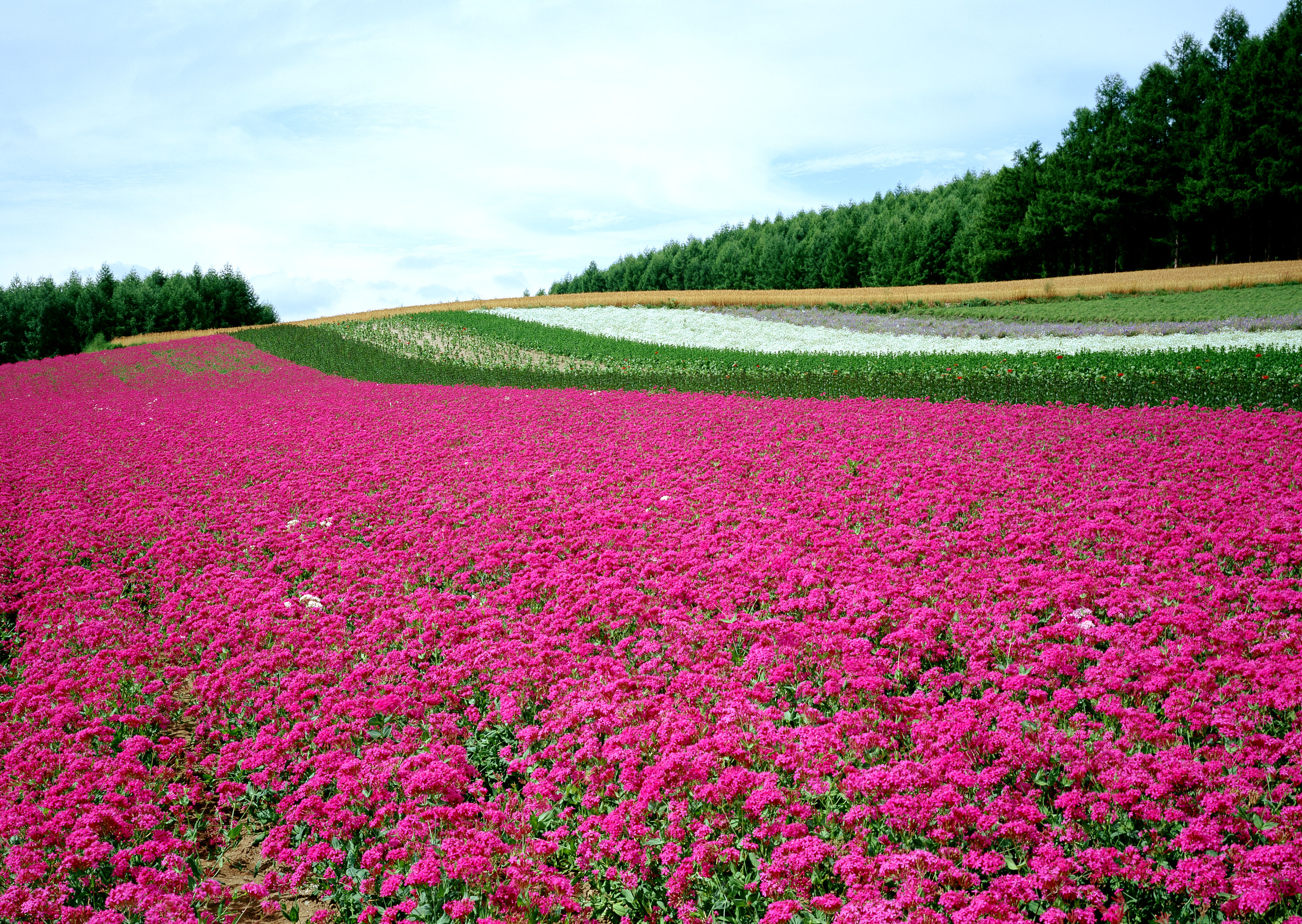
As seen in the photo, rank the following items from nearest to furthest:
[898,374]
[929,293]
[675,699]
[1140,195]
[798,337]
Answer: [675,699] → [898,374] → [798,337] → [929,293] → [1140,195]

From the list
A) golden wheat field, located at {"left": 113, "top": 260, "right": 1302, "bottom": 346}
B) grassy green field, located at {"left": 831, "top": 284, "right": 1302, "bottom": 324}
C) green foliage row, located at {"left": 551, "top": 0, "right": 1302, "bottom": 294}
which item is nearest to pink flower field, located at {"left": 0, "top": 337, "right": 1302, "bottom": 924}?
A: grassy green field, located at {"left": 831, "top": 284, "right": 1302, "bottom": 324}

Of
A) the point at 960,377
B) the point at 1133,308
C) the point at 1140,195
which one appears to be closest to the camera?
the point at 960,377

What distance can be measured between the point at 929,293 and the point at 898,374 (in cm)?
2580

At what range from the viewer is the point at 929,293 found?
4584 cm

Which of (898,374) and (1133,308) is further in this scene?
(1133,308)

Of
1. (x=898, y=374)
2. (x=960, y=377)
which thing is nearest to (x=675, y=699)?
(x=960, y=377)

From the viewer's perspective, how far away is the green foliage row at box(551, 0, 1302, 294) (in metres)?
50.1

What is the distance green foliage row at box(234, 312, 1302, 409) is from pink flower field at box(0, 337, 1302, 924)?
6.97 meters

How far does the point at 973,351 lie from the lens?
2988 centimetres

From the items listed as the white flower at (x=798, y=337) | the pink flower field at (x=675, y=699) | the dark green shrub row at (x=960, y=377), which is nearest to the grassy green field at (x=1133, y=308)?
the white flower at (x=798, y=337)

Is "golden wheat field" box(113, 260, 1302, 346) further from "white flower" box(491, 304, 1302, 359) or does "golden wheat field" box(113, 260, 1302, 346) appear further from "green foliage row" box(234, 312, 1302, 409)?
"green foliage row" box(234, 312, 1302, 409)

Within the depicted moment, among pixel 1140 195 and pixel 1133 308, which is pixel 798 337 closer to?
pixel 1133 308

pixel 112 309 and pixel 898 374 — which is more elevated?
pixel 112 309

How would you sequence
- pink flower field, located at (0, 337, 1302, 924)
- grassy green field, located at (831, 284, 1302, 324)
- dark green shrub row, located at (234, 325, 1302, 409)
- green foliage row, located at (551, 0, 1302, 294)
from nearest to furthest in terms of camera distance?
1. pink flower field, located at (0, 337, 1302, 924)
2. dark green shrub row, located at (234, 325, 1302, 409)
3. grassy green field, located at (831, 284, 1302, 324)
4. green foliage row, located at (551, 0, 1302, 294)
